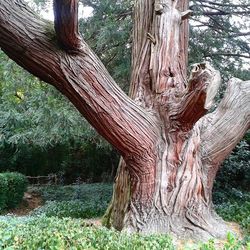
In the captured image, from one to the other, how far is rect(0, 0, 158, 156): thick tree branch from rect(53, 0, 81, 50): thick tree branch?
153mm

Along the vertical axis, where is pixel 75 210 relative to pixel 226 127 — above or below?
below

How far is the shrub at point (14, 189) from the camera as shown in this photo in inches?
324

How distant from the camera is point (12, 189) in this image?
8.33 meters

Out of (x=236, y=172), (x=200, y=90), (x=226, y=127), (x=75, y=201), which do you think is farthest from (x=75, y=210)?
(x=236, y=172)

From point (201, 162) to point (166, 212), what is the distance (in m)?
0.83

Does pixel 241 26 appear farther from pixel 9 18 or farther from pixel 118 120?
pixel 9 18

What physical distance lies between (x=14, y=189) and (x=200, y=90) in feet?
20.9

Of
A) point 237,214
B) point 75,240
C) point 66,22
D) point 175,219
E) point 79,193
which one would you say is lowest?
point 79,193

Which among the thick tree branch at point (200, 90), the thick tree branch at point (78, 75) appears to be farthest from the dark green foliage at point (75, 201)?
the thick tree branch at point (200, 90)

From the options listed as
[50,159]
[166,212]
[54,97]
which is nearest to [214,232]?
[166,212]

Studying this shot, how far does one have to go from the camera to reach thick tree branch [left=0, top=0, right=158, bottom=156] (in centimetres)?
309

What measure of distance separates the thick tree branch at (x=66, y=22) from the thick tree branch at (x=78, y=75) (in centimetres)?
15

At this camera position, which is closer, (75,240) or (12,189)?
(75,240)

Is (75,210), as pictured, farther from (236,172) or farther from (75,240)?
(236,172)
